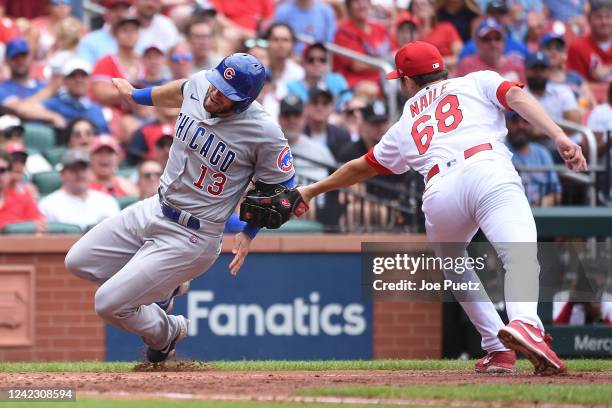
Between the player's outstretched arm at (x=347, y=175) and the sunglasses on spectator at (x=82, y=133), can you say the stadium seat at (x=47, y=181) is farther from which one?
the player's outstretched arm at (x=347, y=175)

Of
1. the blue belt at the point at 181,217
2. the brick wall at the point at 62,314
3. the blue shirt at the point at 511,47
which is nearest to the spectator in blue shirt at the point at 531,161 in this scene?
the blue shirt at the point at 511,47

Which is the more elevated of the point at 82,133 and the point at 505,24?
the point at 505,24

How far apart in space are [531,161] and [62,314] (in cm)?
479

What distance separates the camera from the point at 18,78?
12.6 m

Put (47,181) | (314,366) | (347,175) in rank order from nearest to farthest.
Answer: (347,175) < (314,366) < (47,181)

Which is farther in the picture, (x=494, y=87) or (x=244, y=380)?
(x=494, y=87)

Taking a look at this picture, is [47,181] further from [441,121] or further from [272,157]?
[441,121]

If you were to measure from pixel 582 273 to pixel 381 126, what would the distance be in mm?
2473

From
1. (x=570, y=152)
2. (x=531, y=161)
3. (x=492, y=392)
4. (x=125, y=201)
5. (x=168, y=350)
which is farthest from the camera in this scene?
(x=531, y=161)

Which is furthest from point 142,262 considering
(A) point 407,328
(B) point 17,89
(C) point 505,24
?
(C) point 505,24

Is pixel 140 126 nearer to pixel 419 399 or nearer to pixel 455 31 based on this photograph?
pixel 455 31

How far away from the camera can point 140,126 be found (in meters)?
12.1

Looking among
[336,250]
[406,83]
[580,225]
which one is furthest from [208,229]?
[580,225]

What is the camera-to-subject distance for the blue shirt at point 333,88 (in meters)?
13.2
